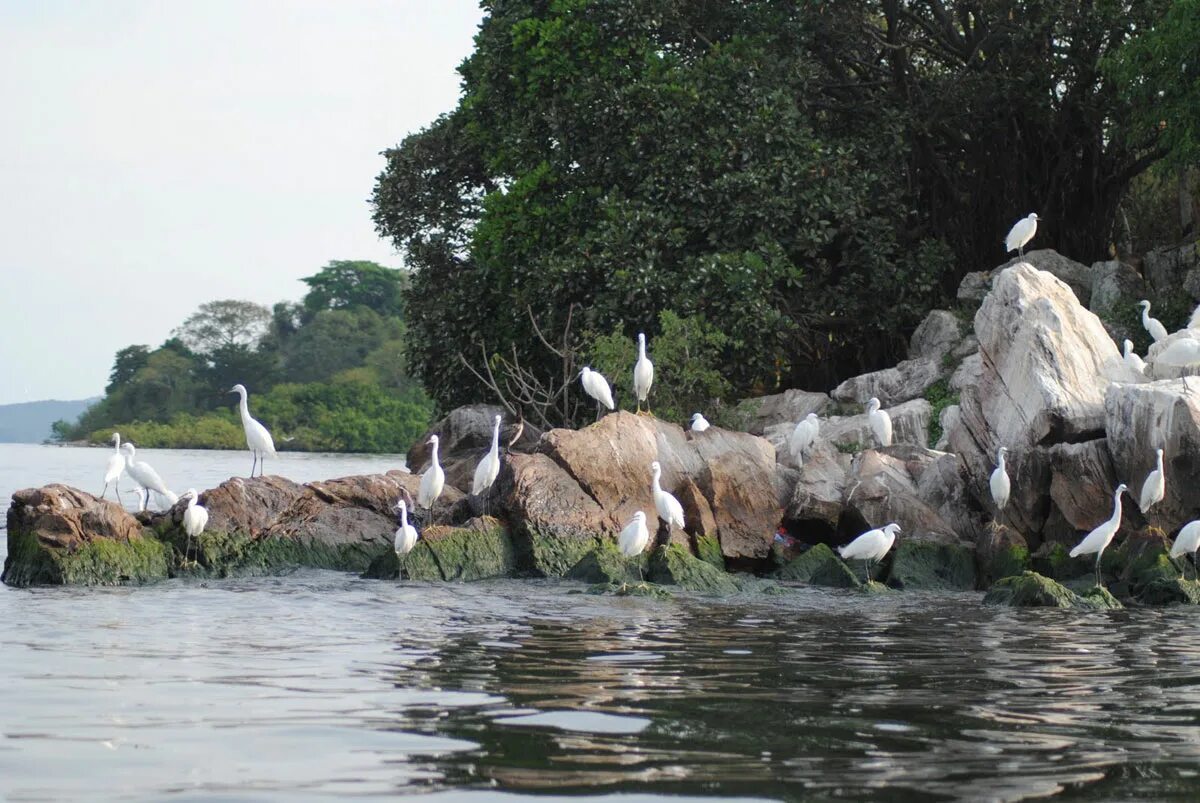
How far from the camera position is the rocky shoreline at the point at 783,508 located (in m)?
16.3

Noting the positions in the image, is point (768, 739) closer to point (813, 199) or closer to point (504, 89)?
point (813, 199)

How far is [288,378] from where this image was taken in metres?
74.6

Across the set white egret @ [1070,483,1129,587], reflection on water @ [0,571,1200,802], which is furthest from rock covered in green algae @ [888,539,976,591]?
reflection on water @ [0,571,1200,802]

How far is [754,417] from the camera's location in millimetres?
24656

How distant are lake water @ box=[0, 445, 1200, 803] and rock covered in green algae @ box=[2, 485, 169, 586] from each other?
623 millimetres

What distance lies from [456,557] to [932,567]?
5.61 metres

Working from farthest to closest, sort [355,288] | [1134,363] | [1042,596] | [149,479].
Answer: [355,288] < [1134,363] < [149,479] < [1042,596]

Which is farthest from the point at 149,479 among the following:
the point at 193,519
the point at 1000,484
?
the point at 1000,484

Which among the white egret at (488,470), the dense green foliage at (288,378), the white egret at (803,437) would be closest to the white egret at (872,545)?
the white egret at (803,437)

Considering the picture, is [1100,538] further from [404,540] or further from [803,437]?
[404,540]

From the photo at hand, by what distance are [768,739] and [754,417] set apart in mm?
17122

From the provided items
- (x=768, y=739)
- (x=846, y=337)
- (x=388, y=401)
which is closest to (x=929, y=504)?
(x=846, y=337)

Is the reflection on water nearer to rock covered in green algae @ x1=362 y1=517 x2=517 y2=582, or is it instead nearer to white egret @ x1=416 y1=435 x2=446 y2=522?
rock covered in green algae @ x1=362 y1=517 x2=517 y2=582

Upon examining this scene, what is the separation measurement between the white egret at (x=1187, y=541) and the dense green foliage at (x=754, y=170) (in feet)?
30.9
